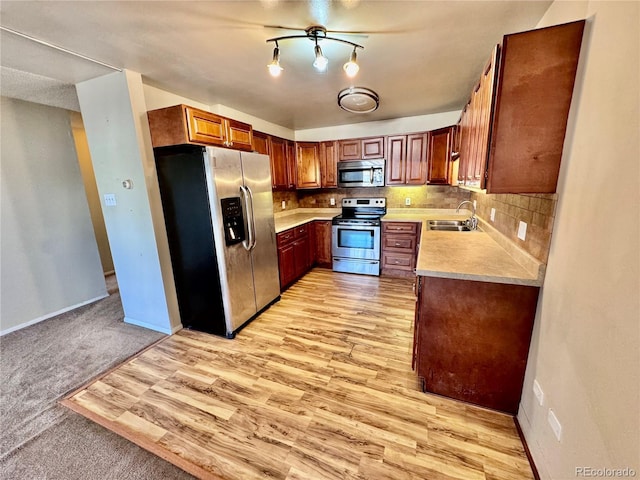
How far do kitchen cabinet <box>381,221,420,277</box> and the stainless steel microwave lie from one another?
2.50ft

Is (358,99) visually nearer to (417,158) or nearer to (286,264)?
(417,158)

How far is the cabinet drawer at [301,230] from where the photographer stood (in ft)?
12.6

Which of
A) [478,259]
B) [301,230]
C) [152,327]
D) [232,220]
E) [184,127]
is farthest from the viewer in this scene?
[301,230]

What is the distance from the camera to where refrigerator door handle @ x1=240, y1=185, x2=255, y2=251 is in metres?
2.58

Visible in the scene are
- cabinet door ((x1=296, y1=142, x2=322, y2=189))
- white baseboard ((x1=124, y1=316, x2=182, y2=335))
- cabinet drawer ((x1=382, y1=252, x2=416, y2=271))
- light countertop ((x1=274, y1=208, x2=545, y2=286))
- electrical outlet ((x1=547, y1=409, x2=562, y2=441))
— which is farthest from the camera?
cabinet door ((x1=296, y1=142, x2=322, y2=189))

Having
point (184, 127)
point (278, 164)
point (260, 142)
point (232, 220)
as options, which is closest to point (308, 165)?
point (278, 164)

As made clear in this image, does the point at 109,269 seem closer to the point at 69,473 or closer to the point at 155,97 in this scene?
the point at 155,97

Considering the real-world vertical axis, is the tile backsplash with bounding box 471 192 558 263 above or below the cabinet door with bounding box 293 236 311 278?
above

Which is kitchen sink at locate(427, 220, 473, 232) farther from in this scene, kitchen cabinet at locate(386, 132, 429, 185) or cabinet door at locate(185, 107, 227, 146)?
cabinet door at locate(185, 107, 227, 146)

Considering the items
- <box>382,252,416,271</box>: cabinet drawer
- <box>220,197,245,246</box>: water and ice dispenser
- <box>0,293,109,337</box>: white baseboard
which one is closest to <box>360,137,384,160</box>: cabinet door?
<box>382,252,416,271</box>: cabinet drawer

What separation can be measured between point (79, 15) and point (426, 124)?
13.1 feet

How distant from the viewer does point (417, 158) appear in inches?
153

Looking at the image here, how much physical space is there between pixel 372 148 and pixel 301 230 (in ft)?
5.88

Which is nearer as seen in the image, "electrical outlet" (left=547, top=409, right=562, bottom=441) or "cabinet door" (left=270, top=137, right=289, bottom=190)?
"electrical outlet" (left=547, top=409, right=562, bottom=441)
